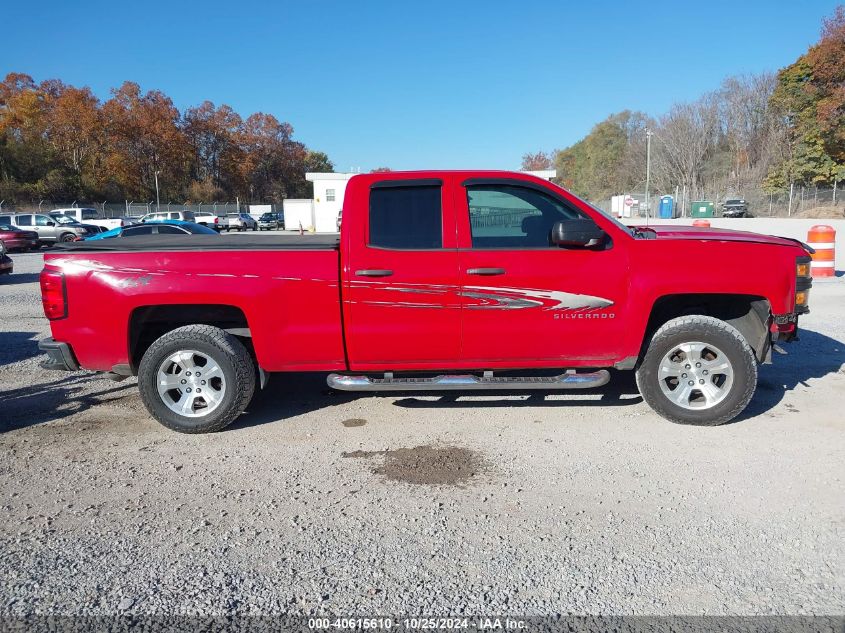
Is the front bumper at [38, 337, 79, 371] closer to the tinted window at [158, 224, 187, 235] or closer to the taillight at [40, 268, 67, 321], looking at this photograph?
the taillight at [40, 268, 67, 321]

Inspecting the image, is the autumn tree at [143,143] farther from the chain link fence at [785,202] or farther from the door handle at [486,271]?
the door handle at [486,271]

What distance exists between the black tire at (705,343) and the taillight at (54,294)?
14.9 ft

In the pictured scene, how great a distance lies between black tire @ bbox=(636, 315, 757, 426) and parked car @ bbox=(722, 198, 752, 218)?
2234 inches

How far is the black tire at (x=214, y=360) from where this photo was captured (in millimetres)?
4664

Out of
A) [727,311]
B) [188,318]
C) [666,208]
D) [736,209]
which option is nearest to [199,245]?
[188,318]

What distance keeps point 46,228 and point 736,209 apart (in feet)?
176

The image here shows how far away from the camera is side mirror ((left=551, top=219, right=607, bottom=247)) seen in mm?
4469

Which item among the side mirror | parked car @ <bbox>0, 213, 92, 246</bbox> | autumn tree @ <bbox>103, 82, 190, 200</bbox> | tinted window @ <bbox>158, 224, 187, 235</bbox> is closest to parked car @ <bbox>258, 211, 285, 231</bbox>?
autumn tree @ <bbox>103, 82, 190, 200</bbox>

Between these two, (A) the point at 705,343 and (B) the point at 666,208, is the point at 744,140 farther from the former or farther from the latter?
(A) the point at 705,343

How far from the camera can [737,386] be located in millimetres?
4652

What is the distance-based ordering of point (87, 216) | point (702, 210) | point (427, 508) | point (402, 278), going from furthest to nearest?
point (702, 210) → point (87, 216) → point (402, 278) → point (427, 508)

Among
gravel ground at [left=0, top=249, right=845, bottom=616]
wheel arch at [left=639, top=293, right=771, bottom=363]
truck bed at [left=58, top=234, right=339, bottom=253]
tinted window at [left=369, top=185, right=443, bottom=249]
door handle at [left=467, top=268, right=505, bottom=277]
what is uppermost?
tinted window at [left=369, top=185, right=443, bottom=249]

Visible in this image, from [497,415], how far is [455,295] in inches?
47.1

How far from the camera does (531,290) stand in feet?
15.0
